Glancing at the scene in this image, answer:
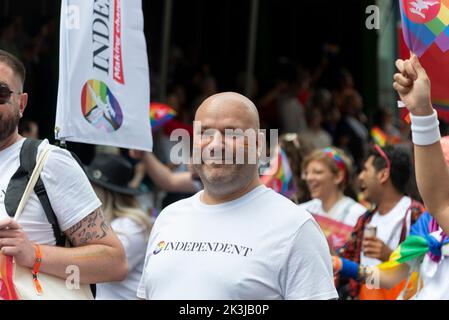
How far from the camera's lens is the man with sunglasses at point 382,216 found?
5879 millimetres

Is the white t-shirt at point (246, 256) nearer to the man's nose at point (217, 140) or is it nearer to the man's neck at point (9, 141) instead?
the man's nose at point (217, 140)

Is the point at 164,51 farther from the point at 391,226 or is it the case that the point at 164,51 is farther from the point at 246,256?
the point at 246,256

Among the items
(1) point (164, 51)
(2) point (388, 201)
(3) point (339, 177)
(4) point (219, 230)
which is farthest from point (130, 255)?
(1) point (164, 51)

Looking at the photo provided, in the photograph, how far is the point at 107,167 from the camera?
6.30m

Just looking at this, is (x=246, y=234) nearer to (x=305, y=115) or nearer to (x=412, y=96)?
(x=412, y=96)

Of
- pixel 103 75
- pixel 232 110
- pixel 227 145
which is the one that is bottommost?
pixel 227 145

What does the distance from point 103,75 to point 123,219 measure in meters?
1.32

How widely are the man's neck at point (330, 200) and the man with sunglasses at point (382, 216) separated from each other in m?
0.47

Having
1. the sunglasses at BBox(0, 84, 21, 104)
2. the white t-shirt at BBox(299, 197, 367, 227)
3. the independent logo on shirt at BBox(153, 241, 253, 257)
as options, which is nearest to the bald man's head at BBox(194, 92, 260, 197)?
the independent logo on shirt at BBox(153, 241, 253, 257)

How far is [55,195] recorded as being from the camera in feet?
12.7

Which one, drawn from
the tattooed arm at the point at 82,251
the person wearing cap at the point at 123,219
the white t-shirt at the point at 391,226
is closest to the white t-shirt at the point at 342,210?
the white t-shirt at the point at 391,226

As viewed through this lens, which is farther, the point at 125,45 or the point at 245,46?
the point at 245,46

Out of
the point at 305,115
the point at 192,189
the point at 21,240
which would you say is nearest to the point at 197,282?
the point at 21,240
